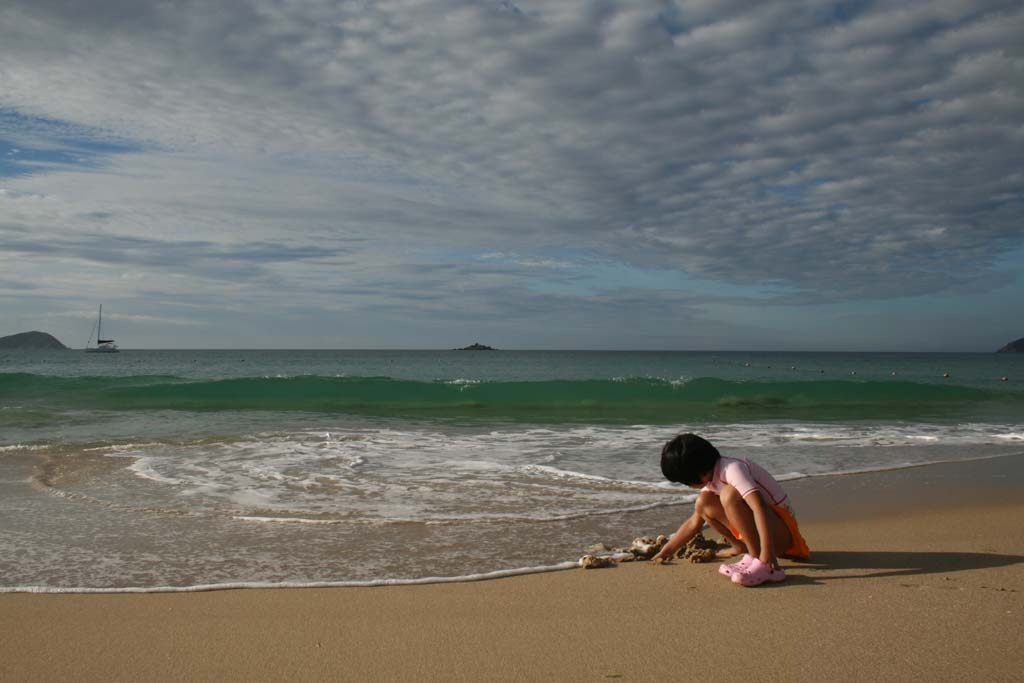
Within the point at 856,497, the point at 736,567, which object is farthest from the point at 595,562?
the point at 856,497

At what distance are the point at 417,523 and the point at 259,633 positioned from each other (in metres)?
2.63

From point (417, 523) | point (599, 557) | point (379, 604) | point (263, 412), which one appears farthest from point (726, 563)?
point (263, 412)

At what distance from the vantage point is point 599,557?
16.1 feet

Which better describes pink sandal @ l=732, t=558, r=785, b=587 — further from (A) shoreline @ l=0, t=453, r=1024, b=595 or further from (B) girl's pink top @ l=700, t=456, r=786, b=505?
(A) shoreline @ l=0, t=453, r=1024, b=595

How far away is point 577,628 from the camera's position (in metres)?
3.59

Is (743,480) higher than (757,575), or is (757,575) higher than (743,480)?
(743,480)

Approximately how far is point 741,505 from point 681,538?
22.2 inches

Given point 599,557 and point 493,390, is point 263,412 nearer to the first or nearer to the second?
point 493,390

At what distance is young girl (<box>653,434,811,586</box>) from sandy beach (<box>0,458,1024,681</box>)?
139 mm

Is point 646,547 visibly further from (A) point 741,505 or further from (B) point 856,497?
(B) point 856,497

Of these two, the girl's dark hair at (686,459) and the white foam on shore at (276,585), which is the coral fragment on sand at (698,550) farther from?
the white foam on shore at (276,585)

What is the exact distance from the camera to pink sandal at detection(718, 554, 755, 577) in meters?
4.29

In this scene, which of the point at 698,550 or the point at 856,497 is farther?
the point at 856,497

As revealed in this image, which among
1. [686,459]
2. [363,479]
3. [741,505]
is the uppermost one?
[686,459]
